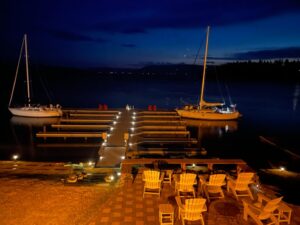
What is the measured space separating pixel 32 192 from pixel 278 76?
6385 inches

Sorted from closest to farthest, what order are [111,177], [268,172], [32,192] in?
1. [32,192]
2. [111,177]
3. [268,172]

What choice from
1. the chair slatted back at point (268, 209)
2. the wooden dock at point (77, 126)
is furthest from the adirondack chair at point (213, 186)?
the wooden dock at point (77, 126)

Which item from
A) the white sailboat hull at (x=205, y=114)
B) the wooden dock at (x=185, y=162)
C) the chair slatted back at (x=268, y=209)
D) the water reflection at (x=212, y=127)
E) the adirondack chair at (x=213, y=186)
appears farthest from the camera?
the white sailboat hull at (x=205, y=114)

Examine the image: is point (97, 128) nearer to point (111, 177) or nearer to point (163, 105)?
point (111, 177)

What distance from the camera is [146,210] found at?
6.61 metres

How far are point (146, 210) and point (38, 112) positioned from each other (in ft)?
87.8

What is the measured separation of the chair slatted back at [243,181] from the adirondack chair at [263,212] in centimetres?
102

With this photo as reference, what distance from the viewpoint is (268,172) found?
1129cm

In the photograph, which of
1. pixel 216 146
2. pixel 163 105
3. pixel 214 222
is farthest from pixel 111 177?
pixel 163 105

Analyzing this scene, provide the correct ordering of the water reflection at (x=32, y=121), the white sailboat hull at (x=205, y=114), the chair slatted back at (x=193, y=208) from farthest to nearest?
1. the white sailboat hull at (x=205, y=114)
2. the water reflection at (x=32, y=121)
3. the chair slatted back at (x=193, y=208)

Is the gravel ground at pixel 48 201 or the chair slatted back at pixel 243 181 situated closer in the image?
the gravel ground at pixel 48 201

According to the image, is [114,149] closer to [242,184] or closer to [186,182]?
[186,182]

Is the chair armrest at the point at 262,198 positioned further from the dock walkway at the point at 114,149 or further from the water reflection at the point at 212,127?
the water reflection at the point at 212,127

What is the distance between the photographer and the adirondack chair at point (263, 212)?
18.9 ft
